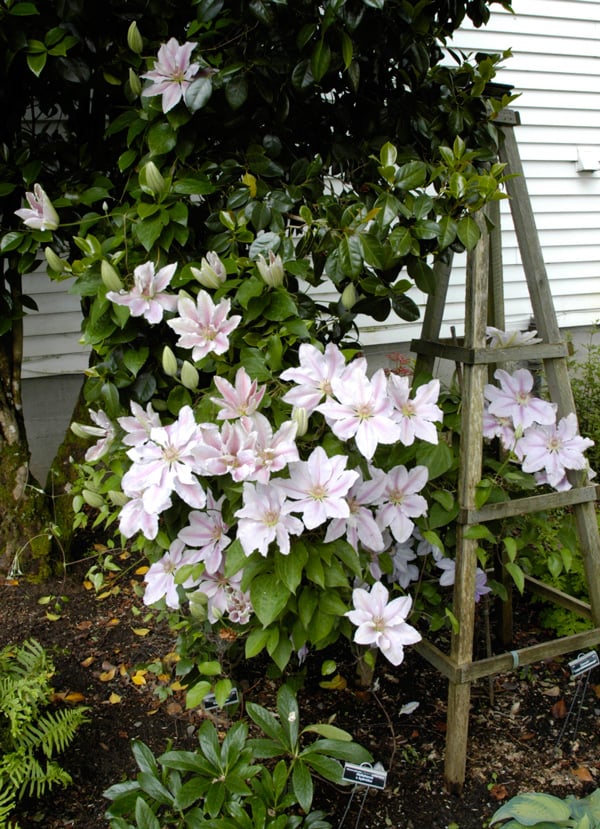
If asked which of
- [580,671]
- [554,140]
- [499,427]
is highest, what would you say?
[554,140]

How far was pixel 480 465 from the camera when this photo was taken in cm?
168

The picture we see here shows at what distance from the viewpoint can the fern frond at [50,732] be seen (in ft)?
5.28

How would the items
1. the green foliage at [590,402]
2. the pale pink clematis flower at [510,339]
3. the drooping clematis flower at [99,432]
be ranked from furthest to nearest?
the green foliage at [590,402] < the pale pink clematis flower at [510,339] < the drooping clematis flower at [99,432]

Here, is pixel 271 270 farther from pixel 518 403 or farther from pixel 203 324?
pixel 518 403

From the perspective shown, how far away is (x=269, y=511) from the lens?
1.23 meters

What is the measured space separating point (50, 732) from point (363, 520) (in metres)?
0.94

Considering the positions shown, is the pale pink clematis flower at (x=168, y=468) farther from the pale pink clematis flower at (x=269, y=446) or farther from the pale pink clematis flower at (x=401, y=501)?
the pale pink clematis flower at (x=401, y=501)

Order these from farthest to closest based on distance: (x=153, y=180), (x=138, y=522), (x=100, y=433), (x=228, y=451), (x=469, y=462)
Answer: (x=469, y=462), (x=100, y=433), (x=153, y=180), (x=138, y=522), (x=228, y=451)

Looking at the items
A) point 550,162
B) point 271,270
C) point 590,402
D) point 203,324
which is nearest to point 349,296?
point 271,270

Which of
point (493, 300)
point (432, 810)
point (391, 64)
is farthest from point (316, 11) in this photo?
point (432, 810)

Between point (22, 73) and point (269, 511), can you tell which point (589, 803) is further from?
point (22, 73)

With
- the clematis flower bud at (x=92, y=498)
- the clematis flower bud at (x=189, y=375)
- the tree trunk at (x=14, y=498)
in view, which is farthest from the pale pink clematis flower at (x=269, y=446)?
the tree trunk at (x=14, y=498)

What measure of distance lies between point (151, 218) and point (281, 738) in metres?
1.14

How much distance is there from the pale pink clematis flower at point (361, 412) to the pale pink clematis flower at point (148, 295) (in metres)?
0.40
